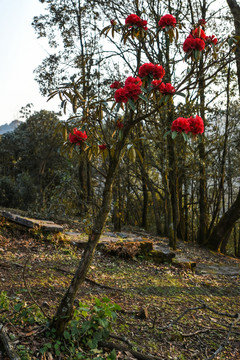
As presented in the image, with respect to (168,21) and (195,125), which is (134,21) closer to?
(168,21)

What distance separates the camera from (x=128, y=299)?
3.84 meters

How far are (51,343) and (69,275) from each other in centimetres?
203

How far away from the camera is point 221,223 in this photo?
11.1 meters

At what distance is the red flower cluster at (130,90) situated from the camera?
2.26 meters

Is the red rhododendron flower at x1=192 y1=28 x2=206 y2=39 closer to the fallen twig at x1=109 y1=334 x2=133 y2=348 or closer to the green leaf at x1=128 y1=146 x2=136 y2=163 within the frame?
the green leaf at x1=128 y1=146 x2=136 y2=163

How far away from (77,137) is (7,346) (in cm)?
168

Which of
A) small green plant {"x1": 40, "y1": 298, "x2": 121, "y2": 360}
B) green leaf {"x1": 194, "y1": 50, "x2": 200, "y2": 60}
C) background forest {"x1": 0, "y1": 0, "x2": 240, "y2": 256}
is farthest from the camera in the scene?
background forest {"x1": 0, "y1": 0, "x2": 240, "y2": 256}

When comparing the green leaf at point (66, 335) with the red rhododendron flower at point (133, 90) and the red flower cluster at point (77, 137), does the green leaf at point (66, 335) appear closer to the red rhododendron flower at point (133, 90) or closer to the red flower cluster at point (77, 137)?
the red flower cluster at point (77, 137)

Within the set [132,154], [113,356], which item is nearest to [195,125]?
[132,154]

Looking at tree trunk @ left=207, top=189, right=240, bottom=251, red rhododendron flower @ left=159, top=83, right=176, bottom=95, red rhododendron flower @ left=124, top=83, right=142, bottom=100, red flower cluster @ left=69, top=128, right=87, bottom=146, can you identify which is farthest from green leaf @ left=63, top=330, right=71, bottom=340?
tree trunk @ left=207, top=189, right=240, bottom=251

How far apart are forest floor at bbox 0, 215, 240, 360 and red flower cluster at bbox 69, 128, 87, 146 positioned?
1056 mm

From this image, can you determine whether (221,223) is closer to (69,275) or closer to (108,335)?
(69,275)

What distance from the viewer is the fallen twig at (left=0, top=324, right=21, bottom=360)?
196 cm

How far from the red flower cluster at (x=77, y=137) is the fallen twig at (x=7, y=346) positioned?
62.5 inches
